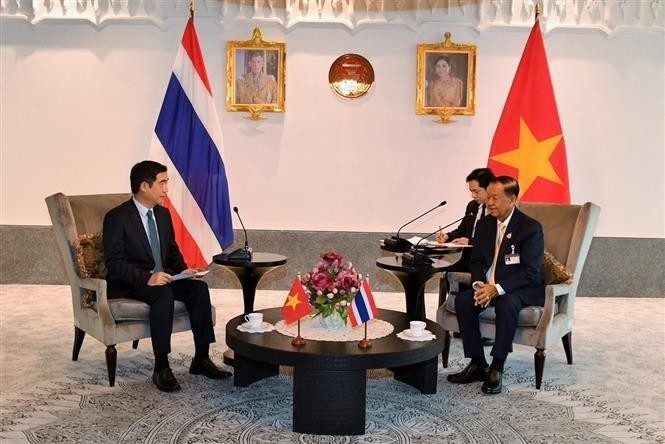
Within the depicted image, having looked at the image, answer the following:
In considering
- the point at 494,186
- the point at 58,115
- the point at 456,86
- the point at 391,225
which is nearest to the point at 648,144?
the point at 456,86

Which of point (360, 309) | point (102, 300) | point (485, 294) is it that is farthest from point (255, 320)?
point (485, 294)

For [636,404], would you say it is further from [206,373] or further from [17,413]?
[17,413]

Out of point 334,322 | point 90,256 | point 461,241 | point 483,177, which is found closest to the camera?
point 334,322

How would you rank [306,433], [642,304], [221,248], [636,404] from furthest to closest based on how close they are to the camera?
[642,304] → [221,248] → [636,404] → [306,433]

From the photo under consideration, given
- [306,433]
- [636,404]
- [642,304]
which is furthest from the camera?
[642,304]

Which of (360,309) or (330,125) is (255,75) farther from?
(360,309)

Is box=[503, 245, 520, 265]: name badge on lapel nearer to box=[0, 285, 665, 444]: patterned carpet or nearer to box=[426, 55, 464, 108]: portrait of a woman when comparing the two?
box=[0, 285, 665, 444]: patterned carpet

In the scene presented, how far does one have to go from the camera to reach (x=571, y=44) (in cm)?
786

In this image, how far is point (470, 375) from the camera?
15.7ft

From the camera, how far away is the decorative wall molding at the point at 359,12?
25.6 feet

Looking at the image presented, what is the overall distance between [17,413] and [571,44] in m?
6.26

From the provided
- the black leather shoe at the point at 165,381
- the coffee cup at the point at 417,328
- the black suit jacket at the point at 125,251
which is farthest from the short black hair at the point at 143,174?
the coffee cup at the point at 417,328

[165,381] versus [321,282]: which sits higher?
[321,282]

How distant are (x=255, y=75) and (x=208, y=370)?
3.92 m
